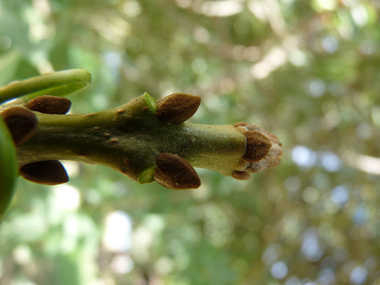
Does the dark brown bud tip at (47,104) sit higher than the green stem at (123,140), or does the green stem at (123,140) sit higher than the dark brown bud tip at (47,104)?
the dark brown bud tip at (47,104)

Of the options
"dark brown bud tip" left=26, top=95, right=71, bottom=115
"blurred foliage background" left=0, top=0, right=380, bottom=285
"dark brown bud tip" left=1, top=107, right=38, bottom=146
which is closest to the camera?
"dark brown bud tip" left=1, top=107, right=38, bottom=146

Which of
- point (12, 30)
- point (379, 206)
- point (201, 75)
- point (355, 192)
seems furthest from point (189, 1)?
point (379, 206)

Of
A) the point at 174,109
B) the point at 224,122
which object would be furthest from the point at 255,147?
the point at 224,122

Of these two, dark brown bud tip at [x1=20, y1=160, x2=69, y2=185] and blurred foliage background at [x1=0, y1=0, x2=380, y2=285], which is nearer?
dark brown bud tip at [x1=20, y1=160, x2=69, y2=185]

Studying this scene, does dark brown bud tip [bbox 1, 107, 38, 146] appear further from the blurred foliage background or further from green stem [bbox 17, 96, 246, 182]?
the blurred foliage background

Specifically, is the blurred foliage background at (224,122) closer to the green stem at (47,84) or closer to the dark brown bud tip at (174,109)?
the green stem at (47,84)

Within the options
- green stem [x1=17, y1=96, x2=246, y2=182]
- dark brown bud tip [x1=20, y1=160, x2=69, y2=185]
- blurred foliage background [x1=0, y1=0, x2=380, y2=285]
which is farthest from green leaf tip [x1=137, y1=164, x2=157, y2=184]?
blurred foliage background [x1=0, y1=0, x2=380, y2=285]

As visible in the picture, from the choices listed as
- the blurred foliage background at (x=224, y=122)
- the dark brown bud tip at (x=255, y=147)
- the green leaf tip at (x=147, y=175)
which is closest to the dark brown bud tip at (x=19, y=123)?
the green leaf tip at (x=147, y=175)
